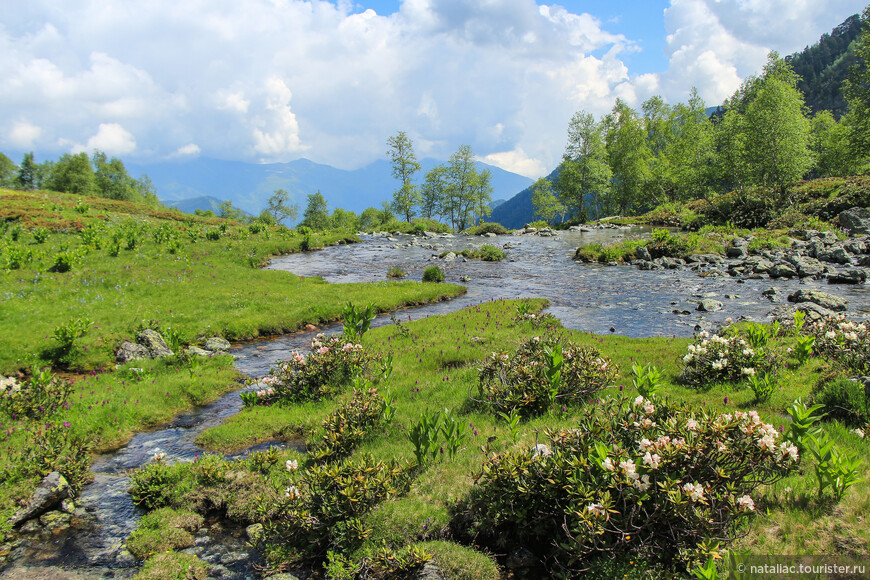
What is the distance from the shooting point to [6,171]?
356 feet

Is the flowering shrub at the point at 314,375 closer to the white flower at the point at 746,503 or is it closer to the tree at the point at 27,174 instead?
the white flower at the point at 746,503

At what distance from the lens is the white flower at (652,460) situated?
183 inches

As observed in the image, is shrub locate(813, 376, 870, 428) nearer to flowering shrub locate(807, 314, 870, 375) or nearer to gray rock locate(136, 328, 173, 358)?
flowering shrub locate(807, 314, 870, 375)

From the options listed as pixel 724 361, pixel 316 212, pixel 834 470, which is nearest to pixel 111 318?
pixel 724 361

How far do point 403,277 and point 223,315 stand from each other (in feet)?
55.0

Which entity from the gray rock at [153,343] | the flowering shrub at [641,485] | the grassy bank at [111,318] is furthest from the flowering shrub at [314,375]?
the flowering shrub at [641,485]

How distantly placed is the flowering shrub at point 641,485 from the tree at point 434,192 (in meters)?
109

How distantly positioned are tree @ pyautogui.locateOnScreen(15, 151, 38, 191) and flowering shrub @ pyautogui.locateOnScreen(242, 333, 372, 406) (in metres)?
129

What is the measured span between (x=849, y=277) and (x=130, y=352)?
117 feet

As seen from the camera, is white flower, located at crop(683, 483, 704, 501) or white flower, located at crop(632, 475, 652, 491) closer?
white flower, located at crop(683, 483, 704, 501)

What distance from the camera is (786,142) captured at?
47.9m


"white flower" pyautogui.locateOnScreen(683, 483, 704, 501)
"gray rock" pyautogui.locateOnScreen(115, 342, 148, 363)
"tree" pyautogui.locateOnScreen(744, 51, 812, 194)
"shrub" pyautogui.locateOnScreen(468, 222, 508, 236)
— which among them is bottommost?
A: "white flower" pyautogui.locateOnScreen(683, 483, 704, 501)

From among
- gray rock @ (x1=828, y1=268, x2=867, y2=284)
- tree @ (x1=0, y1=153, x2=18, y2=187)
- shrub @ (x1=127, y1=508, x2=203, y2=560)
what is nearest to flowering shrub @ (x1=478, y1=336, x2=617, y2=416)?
shrub @ (x1=127, y1=508, x2=203, y2=560)

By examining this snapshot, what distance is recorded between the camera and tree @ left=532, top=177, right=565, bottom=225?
103250 mm
